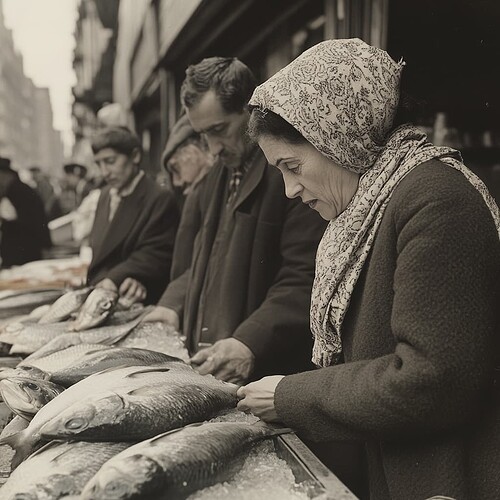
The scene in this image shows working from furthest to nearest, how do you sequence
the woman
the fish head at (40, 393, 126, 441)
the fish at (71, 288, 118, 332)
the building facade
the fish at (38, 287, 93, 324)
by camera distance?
Answer: the building facade, the fish at (38, 287, 93, 324), the fish at (71, 288, 118, 332), the fish head at (40, 393, 126, 441), the woman

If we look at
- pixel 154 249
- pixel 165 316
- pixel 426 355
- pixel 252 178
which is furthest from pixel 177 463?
pixel 154 249

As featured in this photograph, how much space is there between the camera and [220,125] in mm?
2912

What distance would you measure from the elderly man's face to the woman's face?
2741 millimetres

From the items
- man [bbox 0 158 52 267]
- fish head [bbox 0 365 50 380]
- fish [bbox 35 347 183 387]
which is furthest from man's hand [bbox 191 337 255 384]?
man [bbox 0 158 52 267]

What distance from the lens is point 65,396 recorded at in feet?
6.00

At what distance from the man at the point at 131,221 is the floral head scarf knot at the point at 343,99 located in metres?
2.70

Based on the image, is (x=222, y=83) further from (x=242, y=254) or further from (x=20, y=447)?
(x=20, y=447)

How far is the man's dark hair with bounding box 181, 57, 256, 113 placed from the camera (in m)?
2.90

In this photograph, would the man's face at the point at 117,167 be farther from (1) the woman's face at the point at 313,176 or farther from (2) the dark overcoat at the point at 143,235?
(1) the woman's face at the point at 313,176

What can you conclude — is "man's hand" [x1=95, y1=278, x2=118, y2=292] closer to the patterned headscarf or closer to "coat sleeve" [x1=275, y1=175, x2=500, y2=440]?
the patterned headscarf

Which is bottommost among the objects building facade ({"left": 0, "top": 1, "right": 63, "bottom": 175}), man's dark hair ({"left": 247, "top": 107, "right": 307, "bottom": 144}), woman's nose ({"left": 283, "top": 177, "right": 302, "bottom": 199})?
building facade ({"left": 0, "top": 1, "right": 63, "bottom": 175})

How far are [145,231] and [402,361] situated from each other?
10.6ft

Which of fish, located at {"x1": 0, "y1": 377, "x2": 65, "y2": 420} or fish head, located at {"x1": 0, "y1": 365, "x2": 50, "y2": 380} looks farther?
fish head, located at {"x1": 0, "y1": 365, "x2": 50, "y2": 380}

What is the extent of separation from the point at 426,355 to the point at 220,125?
1.74 meters
